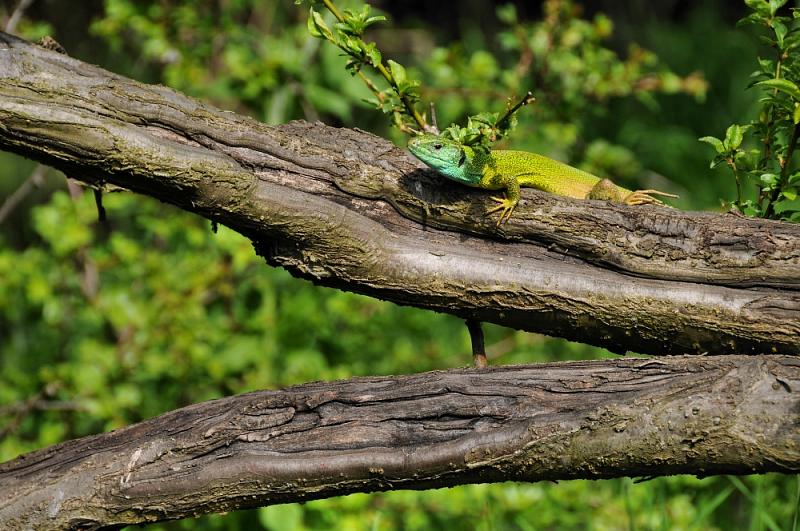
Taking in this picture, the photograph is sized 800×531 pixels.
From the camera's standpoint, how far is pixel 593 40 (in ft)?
16.1

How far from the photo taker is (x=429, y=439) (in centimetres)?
229

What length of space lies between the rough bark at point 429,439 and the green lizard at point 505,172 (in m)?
0.58

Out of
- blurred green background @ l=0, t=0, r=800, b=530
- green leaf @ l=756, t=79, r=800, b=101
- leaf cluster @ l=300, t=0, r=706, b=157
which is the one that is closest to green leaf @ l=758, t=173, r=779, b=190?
green leaf @ l=756, t=79, r=800, b=101

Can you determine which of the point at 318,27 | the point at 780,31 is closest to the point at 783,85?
the point at 780,31

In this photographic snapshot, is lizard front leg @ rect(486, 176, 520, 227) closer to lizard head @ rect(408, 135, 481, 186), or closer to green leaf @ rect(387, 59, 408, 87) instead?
lizard head @ rect(408, 135, 481, 186)

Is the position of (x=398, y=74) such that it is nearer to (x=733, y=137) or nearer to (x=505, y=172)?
(x=505, y=172)

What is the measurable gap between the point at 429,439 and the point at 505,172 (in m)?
1.16

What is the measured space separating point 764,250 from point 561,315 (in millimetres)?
537

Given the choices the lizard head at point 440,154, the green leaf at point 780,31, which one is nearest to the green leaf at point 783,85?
the green leaf at point 780,31

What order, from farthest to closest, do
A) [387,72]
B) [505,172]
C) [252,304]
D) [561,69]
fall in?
[252,304] < [561,69] < [505,172] < [387,72]

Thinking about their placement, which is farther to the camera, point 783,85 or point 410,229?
point 410,229

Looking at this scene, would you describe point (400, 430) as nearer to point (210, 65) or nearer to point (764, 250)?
point (764, 250)

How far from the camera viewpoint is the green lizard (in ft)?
8.72

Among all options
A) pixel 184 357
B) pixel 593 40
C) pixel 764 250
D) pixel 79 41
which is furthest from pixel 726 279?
pixel 79 41
